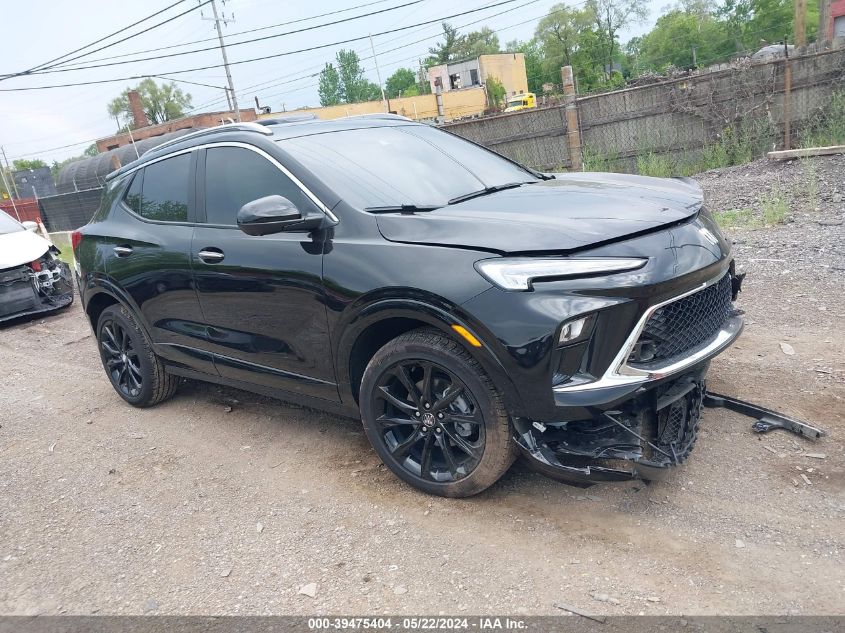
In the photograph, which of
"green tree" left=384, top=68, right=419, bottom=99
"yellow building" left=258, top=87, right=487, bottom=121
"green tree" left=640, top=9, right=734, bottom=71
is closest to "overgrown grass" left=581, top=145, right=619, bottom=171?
"yellow building" left=258, top=87, right=487, bottom=121

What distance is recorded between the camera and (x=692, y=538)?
2787mm

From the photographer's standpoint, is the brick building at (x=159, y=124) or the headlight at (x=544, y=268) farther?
the brick building at (x=159, y=124)

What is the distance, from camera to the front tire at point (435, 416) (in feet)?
9.66

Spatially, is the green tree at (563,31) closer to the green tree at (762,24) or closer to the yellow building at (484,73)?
the yellow building at (484,73)

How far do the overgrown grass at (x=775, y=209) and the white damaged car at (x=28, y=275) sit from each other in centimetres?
927

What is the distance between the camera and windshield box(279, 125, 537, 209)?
137 inches

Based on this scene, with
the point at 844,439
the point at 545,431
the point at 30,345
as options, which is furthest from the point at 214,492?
the point at 30,345

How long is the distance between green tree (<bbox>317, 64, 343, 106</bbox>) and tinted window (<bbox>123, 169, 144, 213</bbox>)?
Answer: 105 meters

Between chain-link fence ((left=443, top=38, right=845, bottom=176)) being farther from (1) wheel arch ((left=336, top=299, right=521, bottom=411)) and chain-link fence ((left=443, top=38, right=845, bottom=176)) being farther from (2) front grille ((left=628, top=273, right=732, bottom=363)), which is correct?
(1) wheel arch ((left=336, top=299, right=521, bottom=411))

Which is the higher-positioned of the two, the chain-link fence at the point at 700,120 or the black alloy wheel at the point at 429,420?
the chain-link fence at the point at 700,120

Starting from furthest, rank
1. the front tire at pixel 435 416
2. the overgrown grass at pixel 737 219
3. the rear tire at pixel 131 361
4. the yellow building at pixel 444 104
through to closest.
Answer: the yellow building at pixel 444 104, the overgrown grass at pixel 737 219, the rear tire at pixel 131 361, the front tire at pixel 435 416

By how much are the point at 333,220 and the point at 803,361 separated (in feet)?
10.2

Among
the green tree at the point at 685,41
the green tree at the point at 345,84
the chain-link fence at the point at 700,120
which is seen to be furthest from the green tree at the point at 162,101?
the chain-link fence at the point at 700,120

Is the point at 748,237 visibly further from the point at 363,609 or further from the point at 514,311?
the point at 363,609
